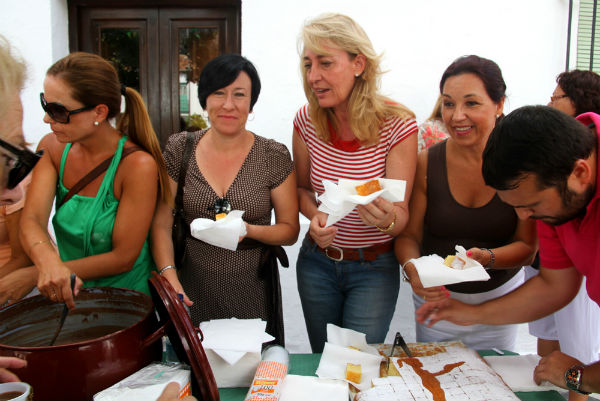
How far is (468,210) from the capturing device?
1.88 m

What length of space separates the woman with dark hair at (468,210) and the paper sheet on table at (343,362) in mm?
377

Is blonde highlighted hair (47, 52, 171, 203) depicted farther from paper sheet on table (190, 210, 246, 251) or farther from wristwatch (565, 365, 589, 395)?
wristwatch (565, 365, 589, 395)

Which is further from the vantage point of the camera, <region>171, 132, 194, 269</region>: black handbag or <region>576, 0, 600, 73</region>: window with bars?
<region>576, 0, 600, 73</region>: window with bars

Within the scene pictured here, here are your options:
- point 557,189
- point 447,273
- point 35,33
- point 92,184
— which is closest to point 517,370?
point 447,273

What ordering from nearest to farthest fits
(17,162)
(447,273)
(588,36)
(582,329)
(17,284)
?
(17,162), (447,273), (17,284), (582,329), (588,36)

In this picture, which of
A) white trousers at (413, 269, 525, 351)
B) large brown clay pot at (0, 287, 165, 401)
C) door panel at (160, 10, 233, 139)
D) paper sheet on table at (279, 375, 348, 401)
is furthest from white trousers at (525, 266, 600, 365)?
door panel at (160, 10, 233, 139)

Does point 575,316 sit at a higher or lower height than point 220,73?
lower

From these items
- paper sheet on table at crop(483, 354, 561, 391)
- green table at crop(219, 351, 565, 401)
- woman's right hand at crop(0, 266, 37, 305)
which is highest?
woman's right hand at crop(0, 266, 37, 305)

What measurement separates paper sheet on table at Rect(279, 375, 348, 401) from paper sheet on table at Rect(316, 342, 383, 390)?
5 centimetres

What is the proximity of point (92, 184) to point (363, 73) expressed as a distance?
1.22 meters

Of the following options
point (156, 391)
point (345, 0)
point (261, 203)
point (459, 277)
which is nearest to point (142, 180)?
point (261, 203)

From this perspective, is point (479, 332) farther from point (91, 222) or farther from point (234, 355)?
point (91, 222)

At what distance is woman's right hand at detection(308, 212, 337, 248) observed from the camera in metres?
1.79

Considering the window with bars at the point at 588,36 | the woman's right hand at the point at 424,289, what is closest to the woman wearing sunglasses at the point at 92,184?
the woman's right hand at the point at 424,289
